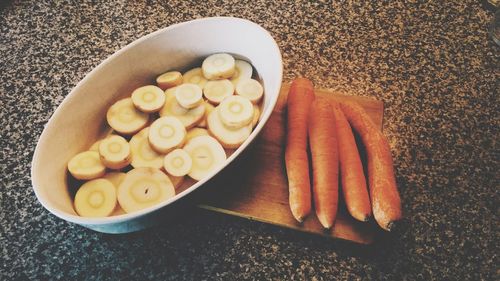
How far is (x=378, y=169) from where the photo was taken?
0.72 m

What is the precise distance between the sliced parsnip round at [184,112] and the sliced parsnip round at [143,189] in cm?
12

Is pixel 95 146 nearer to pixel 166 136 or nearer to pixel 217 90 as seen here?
pixel 166 136

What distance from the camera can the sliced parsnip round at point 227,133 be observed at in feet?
2.30

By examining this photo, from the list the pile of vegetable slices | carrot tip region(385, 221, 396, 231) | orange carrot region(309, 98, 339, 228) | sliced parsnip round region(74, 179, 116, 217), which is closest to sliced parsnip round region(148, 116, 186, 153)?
the pile of vegetable slices

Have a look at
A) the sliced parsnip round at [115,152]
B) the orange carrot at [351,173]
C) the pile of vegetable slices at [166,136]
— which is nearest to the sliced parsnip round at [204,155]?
the pile of vegetable slices at [166,136]

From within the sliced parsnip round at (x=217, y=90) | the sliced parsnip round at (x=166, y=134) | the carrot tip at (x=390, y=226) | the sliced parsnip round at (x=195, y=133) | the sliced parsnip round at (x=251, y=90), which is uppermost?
the sliced parsnip round at (x=251, y=90)

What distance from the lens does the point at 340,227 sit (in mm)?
685

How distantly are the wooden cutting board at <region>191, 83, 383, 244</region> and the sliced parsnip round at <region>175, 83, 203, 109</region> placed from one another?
136mm

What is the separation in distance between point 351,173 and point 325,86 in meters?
0.26

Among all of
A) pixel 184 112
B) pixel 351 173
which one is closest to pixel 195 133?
pixel 184 112

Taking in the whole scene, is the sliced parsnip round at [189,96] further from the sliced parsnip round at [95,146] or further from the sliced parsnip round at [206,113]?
the sliced parsnip round at [95,146]

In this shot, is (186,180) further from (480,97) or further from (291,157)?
(480,97)

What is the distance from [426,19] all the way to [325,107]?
492mm

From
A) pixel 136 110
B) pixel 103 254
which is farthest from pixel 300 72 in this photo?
pixel 103 254
